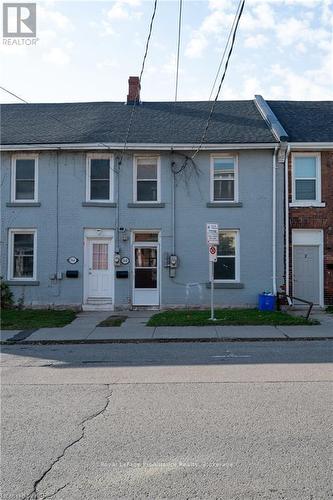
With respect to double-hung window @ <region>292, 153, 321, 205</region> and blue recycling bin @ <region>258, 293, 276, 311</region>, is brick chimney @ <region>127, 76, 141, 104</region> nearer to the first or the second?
double-hung window @ <region>292, 153, 321, 205</region>

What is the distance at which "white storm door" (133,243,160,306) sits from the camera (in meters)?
15.7

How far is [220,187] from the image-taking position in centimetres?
1573

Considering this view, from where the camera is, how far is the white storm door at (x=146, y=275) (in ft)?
51.4

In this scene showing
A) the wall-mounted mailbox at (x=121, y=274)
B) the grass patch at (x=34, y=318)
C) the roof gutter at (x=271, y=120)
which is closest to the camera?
the grass patch at (x=34, y=318)

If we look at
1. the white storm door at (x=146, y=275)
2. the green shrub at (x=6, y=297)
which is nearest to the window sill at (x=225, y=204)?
the white storm door at (x=146, y=275)

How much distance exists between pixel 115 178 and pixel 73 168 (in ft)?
4.83

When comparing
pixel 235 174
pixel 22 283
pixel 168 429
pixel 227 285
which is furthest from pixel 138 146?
pixel 168 429

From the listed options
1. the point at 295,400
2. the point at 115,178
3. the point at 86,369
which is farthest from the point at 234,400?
the point at 115,178

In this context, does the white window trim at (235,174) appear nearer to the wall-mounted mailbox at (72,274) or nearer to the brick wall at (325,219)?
the brick wall at (325,219)

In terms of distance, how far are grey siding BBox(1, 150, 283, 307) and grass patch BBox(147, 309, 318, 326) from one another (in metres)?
1.27

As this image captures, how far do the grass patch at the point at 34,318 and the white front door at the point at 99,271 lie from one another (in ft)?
3.37

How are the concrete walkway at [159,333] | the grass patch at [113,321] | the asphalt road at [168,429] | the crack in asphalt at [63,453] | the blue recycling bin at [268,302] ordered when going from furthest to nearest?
the blue recycling bin at [268,302], the grass patch at [113,321], the concrete walkway at [159,333], the asphalt road at [168,429], the crack in asphalt at [63,453]

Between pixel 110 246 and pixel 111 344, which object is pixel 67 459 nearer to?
pixel 111 344

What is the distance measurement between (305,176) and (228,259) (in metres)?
3.83
